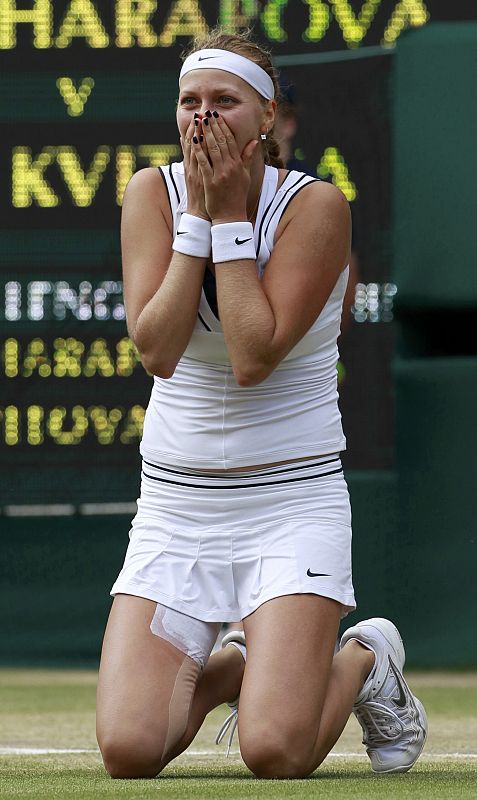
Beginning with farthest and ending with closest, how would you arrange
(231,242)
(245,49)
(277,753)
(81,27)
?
(81,27)
(245,49)
(231,242)
(277,753)

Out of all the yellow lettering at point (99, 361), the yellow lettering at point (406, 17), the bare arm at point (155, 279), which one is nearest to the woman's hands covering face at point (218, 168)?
the bare arm at point (155, 279)

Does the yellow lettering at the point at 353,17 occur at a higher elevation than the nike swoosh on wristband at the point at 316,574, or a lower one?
higher

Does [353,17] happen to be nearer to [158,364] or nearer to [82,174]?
[82,174]

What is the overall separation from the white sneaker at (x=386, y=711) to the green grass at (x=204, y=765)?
1.9 inches

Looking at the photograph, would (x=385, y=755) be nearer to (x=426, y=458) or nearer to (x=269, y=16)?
(x=426, y=458)

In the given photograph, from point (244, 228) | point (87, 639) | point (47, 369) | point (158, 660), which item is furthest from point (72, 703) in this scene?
point (244, 228)

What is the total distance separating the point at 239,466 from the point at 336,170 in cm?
272

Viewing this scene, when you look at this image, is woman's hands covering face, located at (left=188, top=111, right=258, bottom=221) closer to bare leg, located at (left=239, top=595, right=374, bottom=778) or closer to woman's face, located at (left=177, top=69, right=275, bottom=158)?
woman's face, located at (left=177, top=69, right=275, bottom=158)

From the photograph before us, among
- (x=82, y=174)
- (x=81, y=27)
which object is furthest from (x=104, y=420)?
(x=81, y=27)

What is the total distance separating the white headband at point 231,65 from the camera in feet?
10.3

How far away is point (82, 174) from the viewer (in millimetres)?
5570

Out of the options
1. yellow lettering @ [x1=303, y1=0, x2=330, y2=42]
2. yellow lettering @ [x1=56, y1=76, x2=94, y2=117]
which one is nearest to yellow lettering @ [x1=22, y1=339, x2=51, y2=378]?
yellow lettering @ [x1=56, y1=76, x2=94, y2=117]

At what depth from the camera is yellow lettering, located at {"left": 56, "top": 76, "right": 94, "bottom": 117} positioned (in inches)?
223

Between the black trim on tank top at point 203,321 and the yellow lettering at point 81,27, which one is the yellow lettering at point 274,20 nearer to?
the yellow lettering at point 81,27
